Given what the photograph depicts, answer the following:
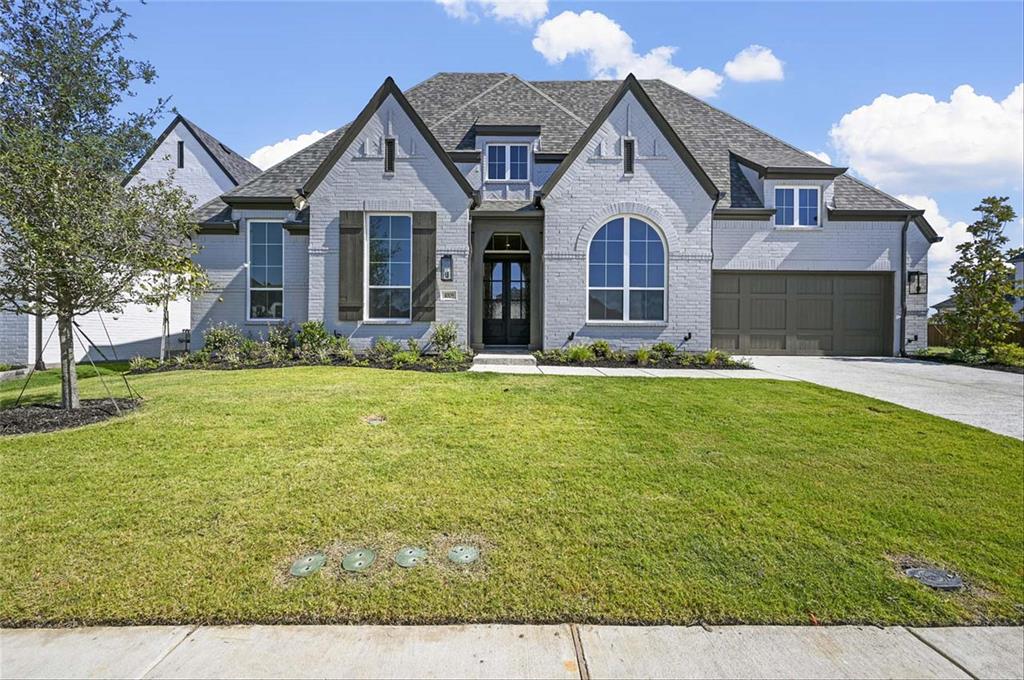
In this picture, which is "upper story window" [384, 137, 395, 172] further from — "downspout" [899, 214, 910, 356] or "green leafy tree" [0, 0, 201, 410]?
"downspout" [899, 214, 910, 356]

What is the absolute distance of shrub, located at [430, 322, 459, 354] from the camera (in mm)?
11758

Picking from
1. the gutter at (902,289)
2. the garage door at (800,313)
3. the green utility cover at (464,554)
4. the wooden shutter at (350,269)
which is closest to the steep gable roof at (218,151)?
the wooden shutter at (350,269)

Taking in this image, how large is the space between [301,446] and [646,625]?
380 centimetres

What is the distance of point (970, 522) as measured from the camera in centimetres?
379

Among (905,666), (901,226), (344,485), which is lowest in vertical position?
(905,666)

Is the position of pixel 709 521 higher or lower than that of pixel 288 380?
lower

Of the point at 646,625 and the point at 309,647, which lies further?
the point at 646,625

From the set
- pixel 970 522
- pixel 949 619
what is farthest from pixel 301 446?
pixel 970 522

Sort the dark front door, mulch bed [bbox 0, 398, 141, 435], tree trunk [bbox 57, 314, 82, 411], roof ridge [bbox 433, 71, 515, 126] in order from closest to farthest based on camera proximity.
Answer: mulch bed [bbox 0, 398, 141, 435] < tree trunk [bbox 57, 314, 82, 411] < the dark front door < roof ridge [bbox 433, 71, 515, 126]

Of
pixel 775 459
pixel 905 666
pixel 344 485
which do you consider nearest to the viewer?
pixel 905 666

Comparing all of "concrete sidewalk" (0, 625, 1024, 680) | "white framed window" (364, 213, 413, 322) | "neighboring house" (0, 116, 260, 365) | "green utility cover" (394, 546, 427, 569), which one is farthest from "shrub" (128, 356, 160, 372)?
"green utility cover" (394, 546, 427, 569)

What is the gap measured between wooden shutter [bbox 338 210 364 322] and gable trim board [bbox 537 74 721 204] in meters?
4.76

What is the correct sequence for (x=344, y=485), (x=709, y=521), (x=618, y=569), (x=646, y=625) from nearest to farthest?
(x=646, y=625) < (x=618, y=569) < (x=709, y=521) < (x=344, y=485)

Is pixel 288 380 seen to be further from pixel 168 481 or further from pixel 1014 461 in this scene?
pixel 1014 461
